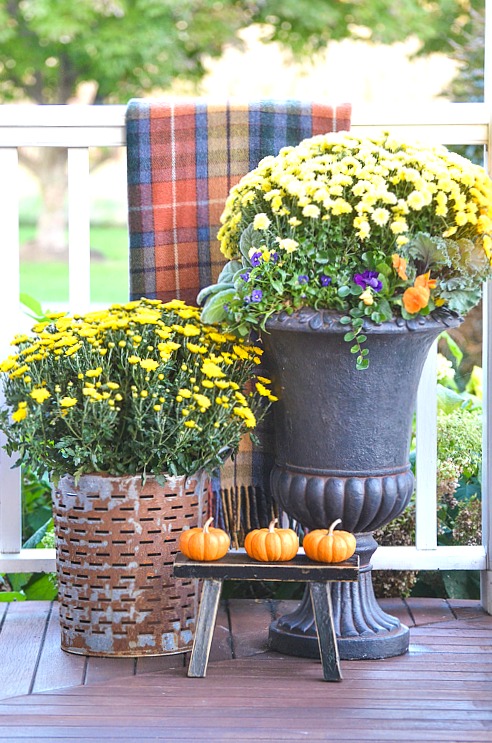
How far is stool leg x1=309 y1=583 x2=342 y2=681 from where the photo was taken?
1.94 metres

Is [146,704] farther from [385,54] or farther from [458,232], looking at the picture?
[385,54]

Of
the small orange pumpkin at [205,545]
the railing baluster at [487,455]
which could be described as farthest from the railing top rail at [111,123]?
the small orange pumpkin at [205,545]

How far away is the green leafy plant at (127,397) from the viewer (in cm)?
198

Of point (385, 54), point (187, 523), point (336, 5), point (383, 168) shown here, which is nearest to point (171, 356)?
point (187, 523)

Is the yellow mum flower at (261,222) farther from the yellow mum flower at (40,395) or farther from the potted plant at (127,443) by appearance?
the yellow mum flower at (40,395)

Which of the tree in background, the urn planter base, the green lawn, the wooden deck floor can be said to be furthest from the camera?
the green lawn

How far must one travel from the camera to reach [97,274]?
14250mm

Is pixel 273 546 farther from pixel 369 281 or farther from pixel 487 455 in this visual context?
pixel 487 455

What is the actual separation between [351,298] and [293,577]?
551mm

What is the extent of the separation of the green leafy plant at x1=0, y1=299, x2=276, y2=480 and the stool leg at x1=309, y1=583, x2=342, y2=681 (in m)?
0.34

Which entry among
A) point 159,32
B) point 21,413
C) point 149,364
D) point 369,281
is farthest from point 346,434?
point 159,32

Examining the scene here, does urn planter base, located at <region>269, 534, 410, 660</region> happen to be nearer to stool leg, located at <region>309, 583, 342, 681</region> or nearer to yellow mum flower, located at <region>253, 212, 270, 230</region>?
stool leg, located at <region>309, 583, 342, 681</region>

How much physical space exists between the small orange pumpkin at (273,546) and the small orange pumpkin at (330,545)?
0.11ft

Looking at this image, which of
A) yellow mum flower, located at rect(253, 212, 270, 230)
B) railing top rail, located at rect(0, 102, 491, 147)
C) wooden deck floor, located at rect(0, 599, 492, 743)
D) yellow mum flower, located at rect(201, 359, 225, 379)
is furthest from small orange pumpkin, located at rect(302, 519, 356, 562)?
railing top rail, located at rect(0, 102, 491, 147)
